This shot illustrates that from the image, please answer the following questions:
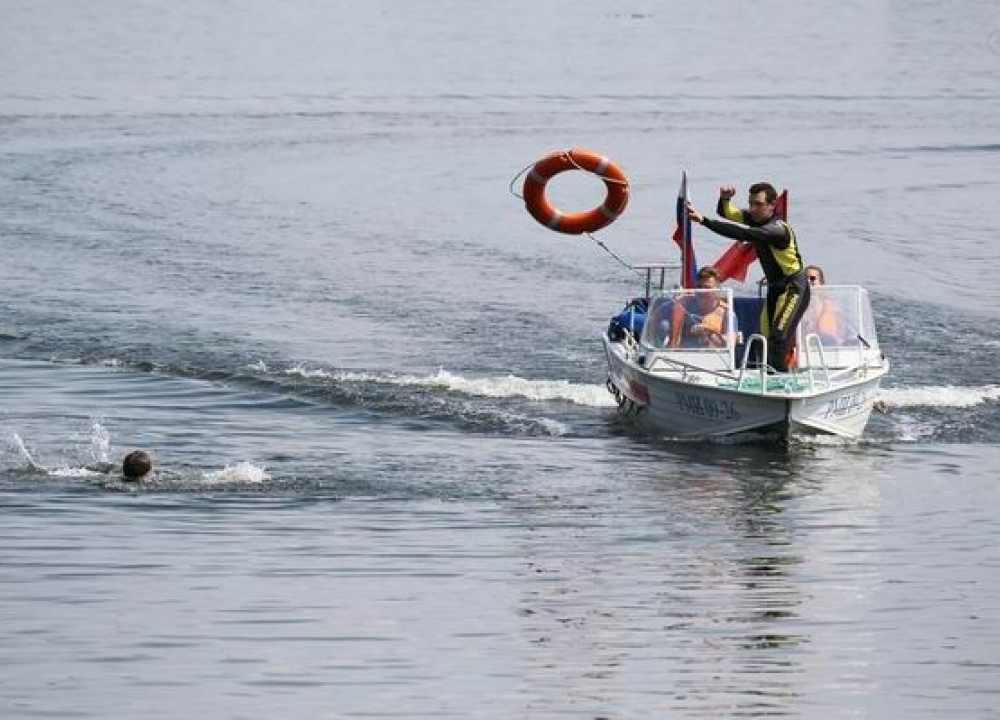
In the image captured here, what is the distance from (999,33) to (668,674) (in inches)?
3445

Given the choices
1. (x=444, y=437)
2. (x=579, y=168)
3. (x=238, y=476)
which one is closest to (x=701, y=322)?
(x=579, y=168)

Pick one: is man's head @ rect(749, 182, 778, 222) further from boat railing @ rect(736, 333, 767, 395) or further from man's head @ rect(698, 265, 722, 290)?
man's head @ rect(698, 265, 722, 290)

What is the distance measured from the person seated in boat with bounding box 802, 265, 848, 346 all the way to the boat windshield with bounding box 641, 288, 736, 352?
106 centimetres

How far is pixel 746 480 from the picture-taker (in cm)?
2722

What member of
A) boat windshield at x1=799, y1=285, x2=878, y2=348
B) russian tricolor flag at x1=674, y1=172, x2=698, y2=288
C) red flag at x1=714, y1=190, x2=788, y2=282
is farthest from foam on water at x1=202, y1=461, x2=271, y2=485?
boat windshield at x1=799, y1=285, x2=878, y2=348

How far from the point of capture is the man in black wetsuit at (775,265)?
92.9ft

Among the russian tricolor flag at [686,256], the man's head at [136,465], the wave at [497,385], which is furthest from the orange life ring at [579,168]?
the man's head at [136,465]

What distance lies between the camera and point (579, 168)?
3109cm

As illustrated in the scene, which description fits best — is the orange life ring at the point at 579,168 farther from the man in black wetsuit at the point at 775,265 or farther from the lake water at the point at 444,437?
the lake water at the point at 444,437

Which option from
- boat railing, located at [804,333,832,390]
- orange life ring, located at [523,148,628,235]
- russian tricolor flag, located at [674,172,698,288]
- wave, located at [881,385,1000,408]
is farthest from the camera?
wave, located at [881,385,1000,408]

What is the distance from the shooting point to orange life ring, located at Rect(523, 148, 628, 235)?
31.0 m

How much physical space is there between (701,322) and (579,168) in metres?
2.97

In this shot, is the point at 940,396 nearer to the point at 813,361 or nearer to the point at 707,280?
the point at 813,361

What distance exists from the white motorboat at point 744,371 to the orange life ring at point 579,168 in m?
1.93
